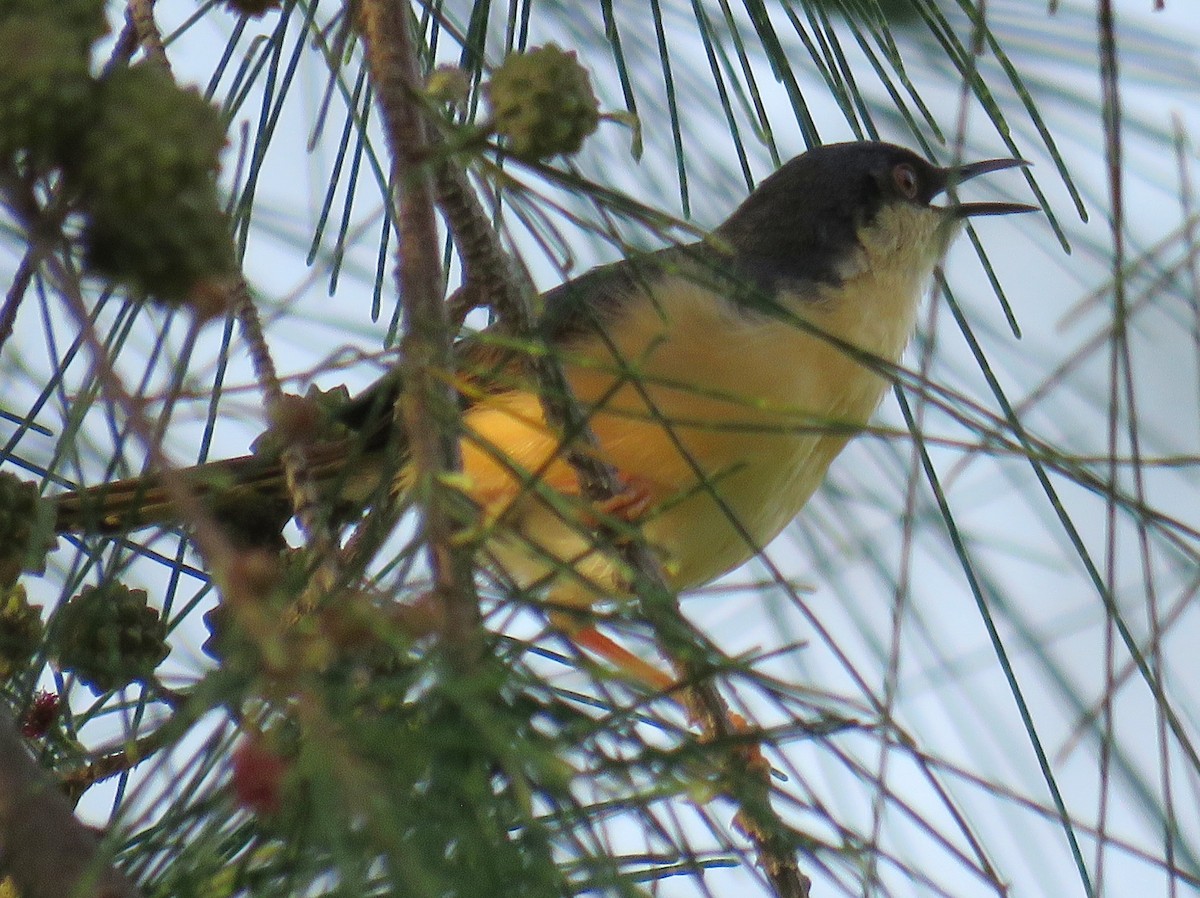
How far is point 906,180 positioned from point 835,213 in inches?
10.6

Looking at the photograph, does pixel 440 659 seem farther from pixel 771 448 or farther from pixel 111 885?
pixel 771 448

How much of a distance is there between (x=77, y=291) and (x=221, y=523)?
42.9 inches

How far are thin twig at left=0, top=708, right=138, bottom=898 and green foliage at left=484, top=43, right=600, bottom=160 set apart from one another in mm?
647

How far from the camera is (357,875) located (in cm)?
98

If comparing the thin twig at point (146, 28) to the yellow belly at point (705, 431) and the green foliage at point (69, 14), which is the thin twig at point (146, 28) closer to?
the green foliage at point (69, 14)

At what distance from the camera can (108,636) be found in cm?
170

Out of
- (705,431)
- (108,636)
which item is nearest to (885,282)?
(705,431)

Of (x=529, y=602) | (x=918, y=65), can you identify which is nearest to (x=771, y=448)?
(x=918, y=65)

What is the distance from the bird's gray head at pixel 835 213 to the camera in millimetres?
3955

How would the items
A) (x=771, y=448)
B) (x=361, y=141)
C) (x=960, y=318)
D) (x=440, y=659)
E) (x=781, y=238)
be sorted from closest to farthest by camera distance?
(x=440, y=659)
(x=960, y=318)
(x=361, y=141)
(x=771, y=448)
(x=781, y=238)

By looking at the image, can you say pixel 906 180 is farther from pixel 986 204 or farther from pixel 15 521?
pixel 15 521

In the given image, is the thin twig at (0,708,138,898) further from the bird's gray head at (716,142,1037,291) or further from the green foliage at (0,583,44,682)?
the bird's gray head at (716,142,1037,291)

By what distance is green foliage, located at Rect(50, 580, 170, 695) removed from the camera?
65.9 inches

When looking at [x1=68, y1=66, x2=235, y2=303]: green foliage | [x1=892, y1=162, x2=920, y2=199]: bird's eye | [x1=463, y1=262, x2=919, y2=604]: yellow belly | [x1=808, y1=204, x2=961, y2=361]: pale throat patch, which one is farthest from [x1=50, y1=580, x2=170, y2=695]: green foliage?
[x1=892, y1=162, x2=920, y2=199]: bird's eye
